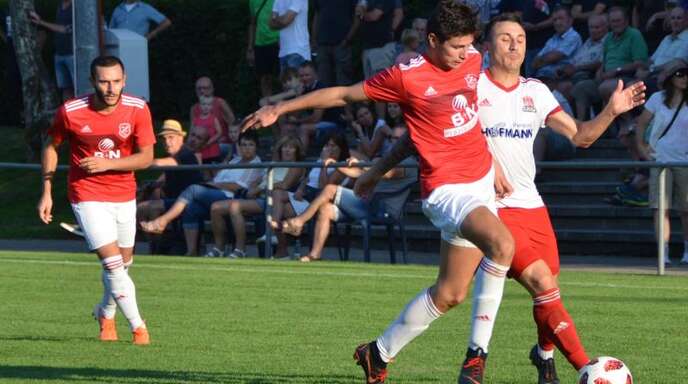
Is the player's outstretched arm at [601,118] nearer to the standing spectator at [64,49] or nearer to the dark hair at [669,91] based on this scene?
the dark hair at [669,91]

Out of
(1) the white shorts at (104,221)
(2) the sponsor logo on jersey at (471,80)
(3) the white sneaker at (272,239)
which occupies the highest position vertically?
(2) the sponsor logo on jersey at (471,80)

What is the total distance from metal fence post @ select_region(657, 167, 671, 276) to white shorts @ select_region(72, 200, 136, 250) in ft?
21.8

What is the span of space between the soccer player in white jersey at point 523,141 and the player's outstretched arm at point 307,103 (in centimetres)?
51

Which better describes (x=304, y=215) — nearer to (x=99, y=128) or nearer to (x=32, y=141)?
(x=99, y=128)

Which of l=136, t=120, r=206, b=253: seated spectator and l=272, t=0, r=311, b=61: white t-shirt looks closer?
l=136, t=120, r=206, b=253: seated spectator

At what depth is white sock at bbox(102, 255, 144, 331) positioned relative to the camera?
11.2 meters

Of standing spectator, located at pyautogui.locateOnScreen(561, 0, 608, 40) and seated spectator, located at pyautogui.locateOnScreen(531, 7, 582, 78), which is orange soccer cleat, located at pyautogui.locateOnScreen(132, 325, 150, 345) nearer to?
seated spectator, located at pyautogui.locateOnScreen(531, 7, 582, 78)

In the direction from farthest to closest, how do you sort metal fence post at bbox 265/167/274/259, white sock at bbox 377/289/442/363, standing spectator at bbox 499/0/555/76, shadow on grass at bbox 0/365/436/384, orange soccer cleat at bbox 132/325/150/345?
standing spectator at bbox 499/0/555/76
metal fence post at bbox 265/167/274/259
orange soccer cleat at bbox 132/325/150/345
shadow on grass at bbox 0/365/436/384
white sock at bbox 377/289/442/363

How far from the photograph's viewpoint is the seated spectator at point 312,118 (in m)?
21.3

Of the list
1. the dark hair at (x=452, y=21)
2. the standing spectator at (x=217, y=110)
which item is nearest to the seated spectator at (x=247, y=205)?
the standing spectator at (x=217, y=110)

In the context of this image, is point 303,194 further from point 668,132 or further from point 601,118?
point 601,118

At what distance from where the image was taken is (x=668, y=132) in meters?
17.2

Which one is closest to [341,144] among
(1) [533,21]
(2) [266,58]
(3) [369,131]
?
(3) [369,131]

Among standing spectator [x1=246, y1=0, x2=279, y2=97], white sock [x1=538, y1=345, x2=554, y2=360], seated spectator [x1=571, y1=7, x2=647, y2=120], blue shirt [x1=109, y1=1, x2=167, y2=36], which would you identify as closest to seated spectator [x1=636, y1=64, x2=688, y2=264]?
seated spectator [x1=571, y1=7, x2=647, y2=120]
